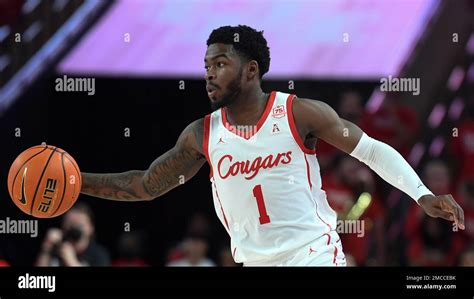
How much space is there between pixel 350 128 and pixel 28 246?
14.0 ft

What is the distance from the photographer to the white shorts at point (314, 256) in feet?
16.3

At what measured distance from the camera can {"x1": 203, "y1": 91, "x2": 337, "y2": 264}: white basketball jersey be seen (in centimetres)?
497

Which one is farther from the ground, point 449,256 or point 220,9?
point 220,9

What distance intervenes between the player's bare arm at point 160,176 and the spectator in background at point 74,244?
2.19 metres

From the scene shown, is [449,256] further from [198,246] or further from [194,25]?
[194,25]

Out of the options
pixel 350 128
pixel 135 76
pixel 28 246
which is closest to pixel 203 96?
pixel 135 76

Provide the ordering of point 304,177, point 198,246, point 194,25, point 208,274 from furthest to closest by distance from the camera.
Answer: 1. point 194,25
2. point 198,246
3. point 208,274
4. point 304,177

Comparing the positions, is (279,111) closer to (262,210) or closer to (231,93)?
(231,93)

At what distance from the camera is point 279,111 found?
5105mm

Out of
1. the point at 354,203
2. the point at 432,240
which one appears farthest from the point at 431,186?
the point at 354,203

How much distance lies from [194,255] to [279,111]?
3244mm

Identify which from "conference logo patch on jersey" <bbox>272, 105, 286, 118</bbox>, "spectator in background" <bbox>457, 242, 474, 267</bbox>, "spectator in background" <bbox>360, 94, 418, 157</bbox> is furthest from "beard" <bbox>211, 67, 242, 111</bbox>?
"spectator in background" <bbox>360, 94, 418, 157</bbox>

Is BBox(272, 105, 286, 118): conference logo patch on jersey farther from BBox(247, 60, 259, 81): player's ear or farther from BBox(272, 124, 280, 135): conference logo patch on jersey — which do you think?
BBox(247, 60, 259, 81): player's ear

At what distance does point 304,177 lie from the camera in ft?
16.6
